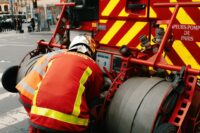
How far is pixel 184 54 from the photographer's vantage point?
3.73 meters

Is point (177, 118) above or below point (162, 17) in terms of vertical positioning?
below

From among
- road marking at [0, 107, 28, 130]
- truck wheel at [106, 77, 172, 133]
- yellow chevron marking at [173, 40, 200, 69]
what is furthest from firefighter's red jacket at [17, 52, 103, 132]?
road marking at [0, 107, 28, 130]

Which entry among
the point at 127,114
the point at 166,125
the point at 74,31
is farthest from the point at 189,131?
the point at 74,31

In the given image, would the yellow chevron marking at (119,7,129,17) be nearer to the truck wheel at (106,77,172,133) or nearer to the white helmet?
the white helmet

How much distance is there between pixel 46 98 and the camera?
3.01 meters

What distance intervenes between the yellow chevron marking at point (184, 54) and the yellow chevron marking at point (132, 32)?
51cm

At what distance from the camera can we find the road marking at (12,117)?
5375mm

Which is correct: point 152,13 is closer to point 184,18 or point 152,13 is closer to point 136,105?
point 184,18

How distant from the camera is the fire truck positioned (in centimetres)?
283

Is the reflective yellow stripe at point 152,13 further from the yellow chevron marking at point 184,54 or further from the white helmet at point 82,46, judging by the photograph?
the white helmet at point 82,46

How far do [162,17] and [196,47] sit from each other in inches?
20.2

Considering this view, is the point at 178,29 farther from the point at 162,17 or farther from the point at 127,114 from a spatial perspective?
the point at 127,114

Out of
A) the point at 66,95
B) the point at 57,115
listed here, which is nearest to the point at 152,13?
the point at 66,95

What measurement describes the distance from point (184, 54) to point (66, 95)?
4.77 feet
